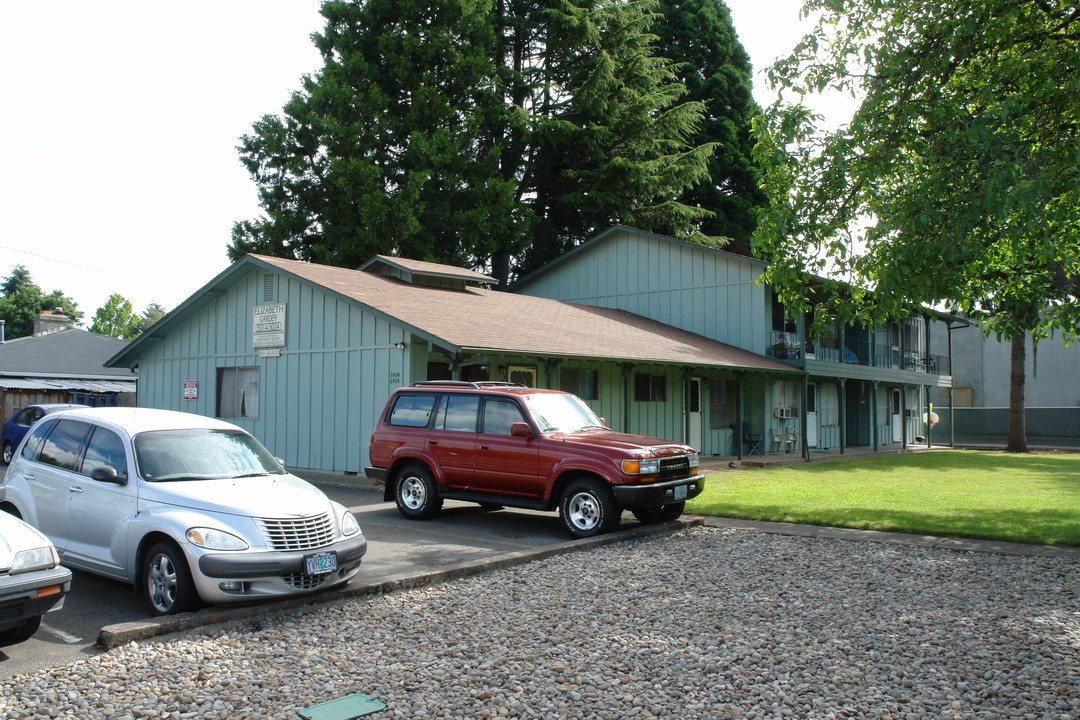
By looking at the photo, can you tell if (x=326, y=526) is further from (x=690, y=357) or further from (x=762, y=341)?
(x=762, y=341)

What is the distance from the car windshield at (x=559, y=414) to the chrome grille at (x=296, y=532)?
14.0 ft

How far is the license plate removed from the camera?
671 centimetres

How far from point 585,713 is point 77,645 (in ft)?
12.1

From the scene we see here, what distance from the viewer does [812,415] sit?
91.0 ft

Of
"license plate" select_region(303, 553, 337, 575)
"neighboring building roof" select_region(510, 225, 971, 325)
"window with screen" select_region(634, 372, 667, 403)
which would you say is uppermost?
"neighboring building roof" select_region(510, 225, 971, 325)

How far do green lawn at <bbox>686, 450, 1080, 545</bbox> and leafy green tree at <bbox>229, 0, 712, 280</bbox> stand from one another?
16562 mm

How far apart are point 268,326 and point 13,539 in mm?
14018

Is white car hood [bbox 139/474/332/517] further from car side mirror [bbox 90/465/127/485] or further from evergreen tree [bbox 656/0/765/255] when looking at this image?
evergreen tree [bbox 656/0/765/255]

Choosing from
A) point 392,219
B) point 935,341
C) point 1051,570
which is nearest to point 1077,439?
point 935,341

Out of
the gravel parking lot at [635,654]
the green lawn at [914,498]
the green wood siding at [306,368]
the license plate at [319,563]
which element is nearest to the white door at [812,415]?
the green lawn at [914,498]

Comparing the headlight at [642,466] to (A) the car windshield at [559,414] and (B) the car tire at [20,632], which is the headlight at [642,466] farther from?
(B) the car tire at [20,632]

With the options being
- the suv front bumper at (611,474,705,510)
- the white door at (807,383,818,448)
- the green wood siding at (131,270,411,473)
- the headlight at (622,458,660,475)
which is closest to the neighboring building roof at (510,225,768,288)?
the white door at (807,383,818,448)

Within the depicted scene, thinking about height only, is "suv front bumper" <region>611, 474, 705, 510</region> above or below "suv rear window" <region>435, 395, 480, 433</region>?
below

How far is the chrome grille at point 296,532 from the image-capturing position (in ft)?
22.0
